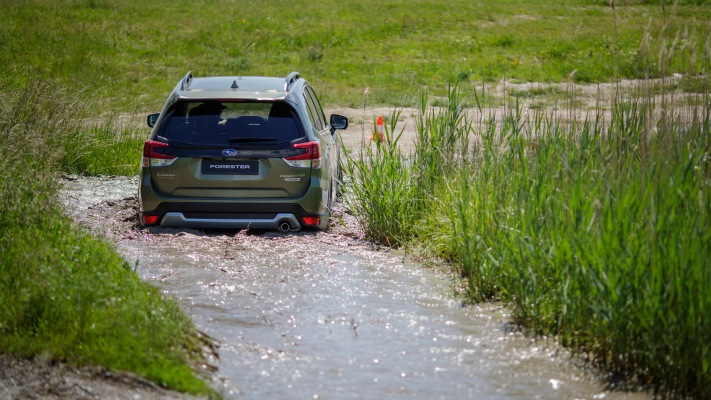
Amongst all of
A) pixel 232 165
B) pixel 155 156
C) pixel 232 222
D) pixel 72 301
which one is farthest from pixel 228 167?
pixel 72 301

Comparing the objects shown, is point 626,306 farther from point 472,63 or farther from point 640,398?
point 472,63

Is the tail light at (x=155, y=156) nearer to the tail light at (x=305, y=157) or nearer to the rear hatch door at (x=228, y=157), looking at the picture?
the rear hatch door at (x=228, y=157)

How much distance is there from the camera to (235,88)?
1158 centimetres

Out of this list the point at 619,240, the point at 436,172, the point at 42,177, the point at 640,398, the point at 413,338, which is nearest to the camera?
the point at 640,398

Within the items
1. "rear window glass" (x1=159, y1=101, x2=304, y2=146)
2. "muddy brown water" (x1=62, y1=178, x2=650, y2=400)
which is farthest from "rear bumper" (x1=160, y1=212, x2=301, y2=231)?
"rear window glass" (x1=159, y1=101, x2=304, y2=146)

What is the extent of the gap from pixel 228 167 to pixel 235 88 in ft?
2.81

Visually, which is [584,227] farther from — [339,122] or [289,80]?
[339,122]

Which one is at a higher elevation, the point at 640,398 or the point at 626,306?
the point at 626,306

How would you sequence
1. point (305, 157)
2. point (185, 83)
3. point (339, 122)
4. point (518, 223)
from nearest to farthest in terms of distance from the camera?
point (518, 223) → point (305, 157) → point (185, 83) → point (339, 122)

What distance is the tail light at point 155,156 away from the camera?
1138 cm

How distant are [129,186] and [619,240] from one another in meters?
9.37

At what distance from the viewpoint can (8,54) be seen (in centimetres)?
2888

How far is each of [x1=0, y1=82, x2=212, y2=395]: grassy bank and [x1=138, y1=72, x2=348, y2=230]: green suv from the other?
47.4 inches

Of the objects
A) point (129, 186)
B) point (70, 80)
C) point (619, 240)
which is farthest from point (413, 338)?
point (70, 80)
